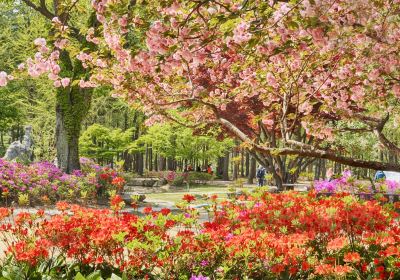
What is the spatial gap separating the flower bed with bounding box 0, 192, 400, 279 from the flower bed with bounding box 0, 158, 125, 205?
954 centimetres

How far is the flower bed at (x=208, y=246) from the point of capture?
4.27m

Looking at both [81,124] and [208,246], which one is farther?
[81,124]

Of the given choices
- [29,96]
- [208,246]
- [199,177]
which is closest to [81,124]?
[199,177]

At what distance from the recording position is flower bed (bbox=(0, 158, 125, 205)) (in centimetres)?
1491

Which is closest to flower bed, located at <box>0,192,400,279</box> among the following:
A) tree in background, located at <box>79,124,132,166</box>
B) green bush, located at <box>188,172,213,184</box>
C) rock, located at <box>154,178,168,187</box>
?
tree in background, located at <box>79,124,132,166</box>

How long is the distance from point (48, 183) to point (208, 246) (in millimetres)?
12386

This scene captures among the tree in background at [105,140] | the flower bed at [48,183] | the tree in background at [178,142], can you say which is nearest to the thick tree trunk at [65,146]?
the flower bed at [48,183]

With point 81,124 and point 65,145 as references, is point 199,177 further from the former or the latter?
point 65,145

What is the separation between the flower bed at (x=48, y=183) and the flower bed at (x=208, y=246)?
954 cm

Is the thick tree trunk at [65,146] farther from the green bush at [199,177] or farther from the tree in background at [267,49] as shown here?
the green bush at [199,177]

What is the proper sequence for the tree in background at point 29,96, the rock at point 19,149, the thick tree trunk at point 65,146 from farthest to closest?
the tree in background at point 29,96
the rock at point 19,149
the thick tree trunk at point 65,146

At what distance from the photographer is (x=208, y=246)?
4.53 meters

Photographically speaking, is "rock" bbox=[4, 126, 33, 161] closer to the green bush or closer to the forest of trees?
the forest of trees

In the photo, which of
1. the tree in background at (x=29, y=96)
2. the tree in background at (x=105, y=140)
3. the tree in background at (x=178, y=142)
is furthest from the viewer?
the tree in background at (x=178, y=142)
